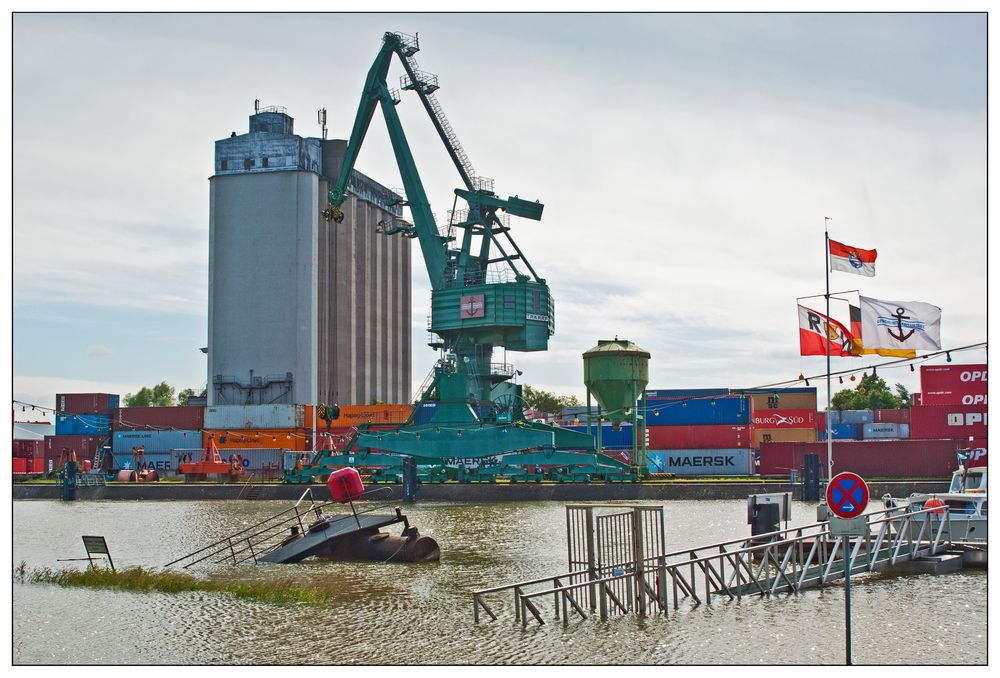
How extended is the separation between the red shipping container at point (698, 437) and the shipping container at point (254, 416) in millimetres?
31136

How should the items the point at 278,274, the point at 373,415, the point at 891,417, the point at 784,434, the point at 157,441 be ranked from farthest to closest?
the point at 278,274, the point at 891,417, the point at 373,415, the point at 157,441, the point at 784,434

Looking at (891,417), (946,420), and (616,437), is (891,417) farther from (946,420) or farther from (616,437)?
(616,437)

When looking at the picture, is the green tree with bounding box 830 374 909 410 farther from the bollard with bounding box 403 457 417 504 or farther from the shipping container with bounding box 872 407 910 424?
the bollard with bounding box 403 457 417 504

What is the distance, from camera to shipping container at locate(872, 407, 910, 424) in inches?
3179

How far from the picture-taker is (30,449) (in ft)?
278

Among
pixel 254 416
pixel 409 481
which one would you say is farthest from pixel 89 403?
pixel 409 481

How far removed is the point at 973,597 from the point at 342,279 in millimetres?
84214

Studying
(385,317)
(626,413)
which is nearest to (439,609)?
(626,413)

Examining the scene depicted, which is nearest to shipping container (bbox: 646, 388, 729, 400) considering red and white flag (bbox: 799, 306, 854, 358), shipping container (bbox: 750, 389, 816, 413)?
shipping container (bbox: 750, 389, 816, 413)

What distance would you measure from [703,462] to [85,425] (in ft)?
159

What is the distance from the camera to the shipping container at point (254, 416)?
3354 inches

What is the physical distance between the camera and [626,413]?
58.8 metres

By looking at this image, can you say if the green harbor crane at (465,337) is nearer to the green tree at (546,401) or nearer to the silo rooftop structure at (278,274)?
the silo rooftop structure at (278,274)

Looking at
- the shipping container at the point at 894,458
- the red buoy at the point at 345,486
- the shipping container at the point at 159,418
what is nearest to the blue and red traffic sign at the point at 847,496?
the red buoy at the point at 345,486
